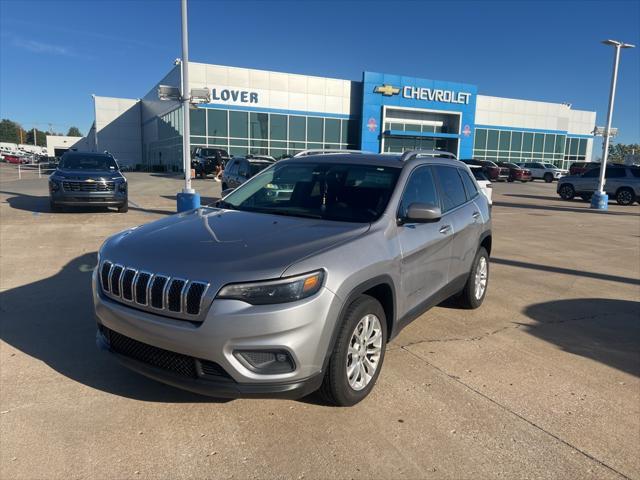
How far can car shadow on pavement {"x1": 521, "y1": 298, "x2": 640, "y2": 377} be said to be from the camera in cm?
445

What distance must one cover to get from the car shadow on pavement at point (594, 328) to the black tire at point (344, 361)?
2415mm

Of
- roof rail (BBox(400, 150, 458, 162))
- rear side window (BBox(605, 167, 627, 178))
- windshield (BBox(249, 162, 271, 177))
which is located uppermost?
rear side window (BBox(605, 167, 627, 178))

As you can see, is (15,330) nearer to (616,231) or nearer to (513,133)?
(616,231)

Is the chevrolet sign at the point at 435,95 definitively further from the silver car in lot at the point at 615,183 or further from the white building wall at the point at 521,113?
the silver car in lot at the point at 615,183

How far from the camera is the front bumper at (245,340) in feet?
8.92

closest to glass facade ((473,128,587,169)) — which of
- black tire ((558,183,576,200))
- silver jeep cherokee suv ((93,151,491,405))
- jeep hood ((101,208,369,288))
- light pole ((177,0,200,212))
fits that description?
black tire ((558,183,576,200))

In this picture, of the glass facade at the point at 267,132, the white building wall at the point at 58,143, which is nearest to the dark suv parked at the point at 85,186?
the glass facade at the point at 267,132

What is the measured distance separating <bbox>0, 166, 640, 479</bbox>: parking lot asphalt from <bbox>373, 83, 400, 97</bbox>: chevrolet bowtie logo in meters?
37.7

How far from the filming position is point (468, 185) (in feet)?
18.7

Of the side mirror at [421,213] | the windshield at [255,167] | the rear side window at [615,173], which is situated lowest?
the side mirror at [421,213]

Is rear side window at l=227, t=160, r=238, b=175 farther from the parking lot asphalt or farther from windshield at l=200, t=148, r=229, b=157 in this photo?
windshield at l=200, t=148, r=229, b=157

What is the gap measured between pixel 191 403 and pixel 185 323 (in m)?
0.82

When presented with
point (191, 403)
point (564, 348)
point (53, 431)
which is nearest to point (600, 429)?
point (564, 348)

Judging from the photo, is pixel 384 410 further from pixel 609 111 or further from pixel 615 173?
pixel 615 173
